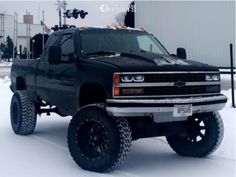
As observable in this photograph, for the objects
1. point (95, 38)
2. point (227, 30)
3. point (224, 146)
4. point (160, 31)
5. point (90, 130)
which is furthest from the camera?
point (160, 31)

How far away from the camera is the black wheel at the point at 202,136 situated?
20.8ft

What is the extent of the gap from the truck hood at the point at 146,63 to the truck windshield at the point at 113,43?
17.3 inches

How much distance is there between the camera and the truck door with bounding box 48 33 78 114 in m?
6.26

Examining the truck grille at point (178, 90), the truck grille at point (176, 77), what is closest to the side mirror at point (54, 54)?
the truck grille at point (178, 90)

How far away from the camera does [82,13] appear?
1617 cm

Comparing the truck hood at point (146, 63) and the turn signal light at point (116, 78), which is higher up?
the truck hood at point (146, 63)

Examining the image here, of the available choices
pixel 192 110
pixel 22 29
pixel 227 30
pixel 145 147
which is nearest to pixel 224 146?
pixel 145 147

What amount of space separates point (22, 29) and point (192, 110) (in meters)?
97.4

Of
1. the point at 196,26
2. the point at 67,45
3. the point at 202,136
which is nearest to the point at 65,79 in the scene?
the point at 67,45

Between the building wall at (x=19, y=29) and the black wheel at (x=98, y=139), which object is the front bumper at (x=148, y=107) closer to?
the black wheel at (x=98, y=139)

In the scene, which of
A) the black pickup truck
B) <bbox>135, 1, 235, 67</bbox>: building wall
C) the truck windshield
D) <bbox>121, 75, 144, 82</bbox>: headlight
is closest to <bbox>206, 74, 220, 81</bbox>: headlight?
the black pickup truck

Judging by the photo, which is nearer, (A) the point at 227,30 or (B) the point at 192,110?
(B) the point at 192,110

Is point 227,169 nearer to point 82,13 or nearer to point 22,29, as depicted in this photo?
point 82,13

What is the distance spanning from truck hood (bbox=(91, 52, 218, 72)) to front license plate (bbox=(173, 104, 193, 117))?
491 mm
